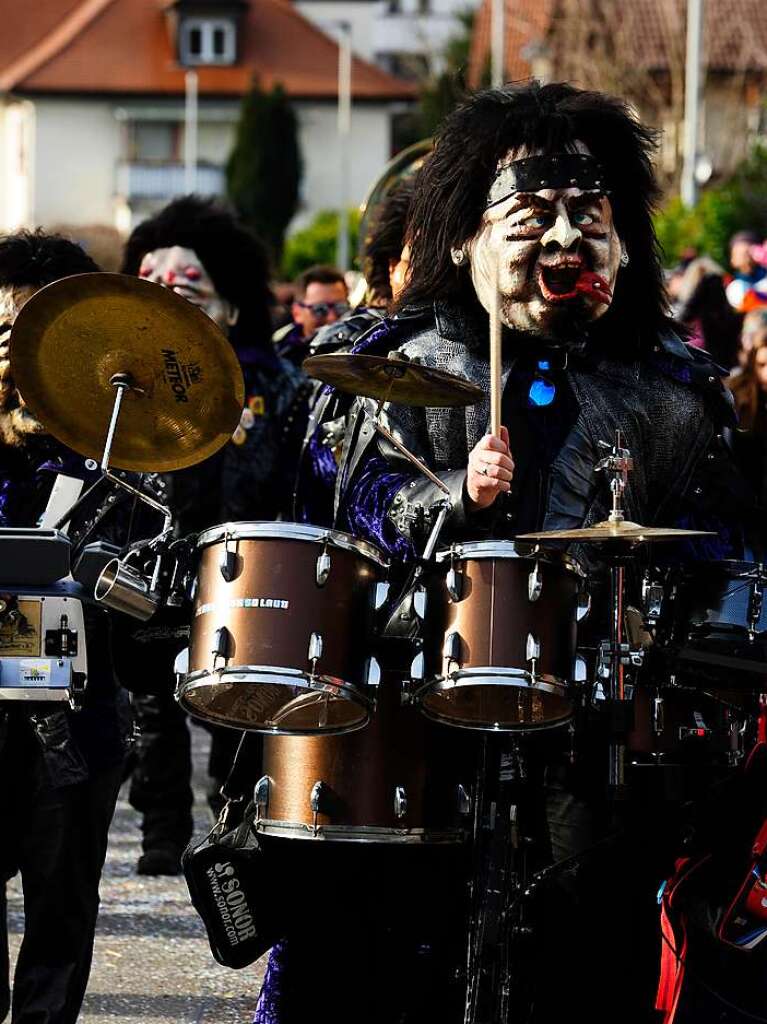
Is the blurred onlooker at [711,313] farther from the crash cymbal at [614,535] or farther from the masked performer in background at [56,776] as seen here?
the crash cymbal at [614,535]

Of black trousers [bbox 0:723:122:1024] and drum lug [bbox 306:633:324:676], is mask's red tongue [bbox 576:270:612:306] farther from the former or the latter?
black trousers [bbox 0:723:122:1024]

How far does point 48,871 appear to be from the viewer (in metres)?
4.68

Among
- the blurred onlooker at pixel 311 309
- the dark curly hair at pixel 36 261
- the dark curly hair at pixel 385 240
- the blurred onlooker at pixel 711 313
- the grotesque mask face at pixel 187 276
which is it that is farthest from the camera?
the blurred onlooker at pixel 711 313

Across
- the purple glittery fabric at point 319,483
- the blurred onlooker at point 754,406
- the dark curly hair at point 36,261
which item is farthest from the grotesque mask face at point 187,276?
the dark curly hair at point 36,261

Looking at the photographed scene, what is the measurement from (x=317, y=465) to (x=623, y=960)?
4.71 feet

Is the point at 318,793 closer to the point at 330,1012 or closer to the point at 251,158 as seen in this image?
the point at 330,1012

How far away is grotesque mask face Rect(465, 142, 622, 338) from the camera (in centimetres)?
455

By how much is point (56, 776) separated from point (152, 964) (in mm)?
1592

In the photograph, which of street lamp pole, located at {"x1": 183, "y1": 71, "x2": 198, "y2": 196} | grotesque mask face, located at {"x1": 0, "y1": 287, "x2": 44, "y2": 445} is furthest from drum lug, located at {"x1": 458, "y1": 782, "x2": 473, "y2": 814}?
street lamp pole, located at {"x1": 183, "y1": 71, "x2": 198, "y2": 196}

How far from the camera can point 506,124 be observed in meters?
4.66

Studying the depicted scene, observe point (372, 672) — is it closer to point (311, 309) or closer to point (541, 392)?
point (541, 392)

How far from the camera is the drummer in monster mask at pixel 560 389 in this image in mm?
4496

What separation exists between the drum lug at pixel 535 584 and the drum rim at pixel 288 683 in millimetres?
369

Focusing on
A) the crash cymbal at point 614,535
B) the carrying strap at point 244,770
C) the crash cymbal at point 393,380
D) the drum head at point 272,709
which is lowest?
the carrying strap at point 244,770
